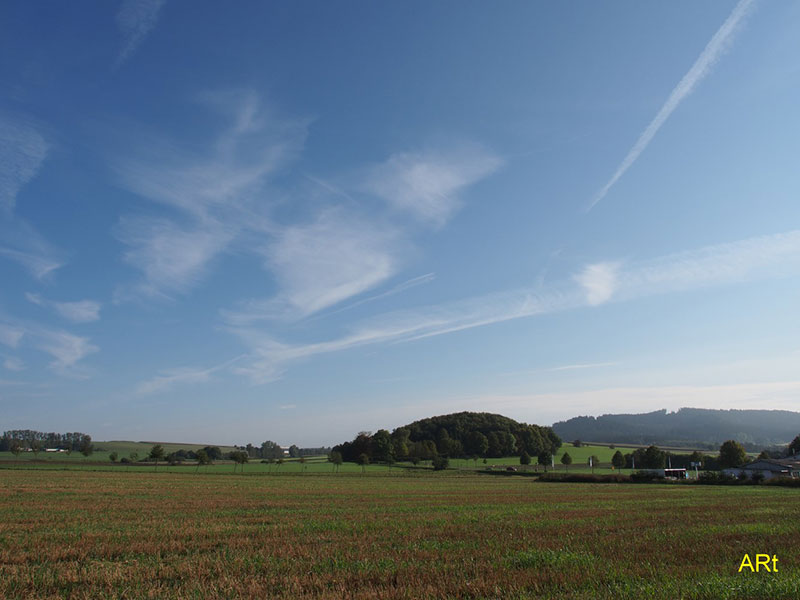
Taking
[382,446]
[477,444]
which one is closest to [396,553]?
[382,446]

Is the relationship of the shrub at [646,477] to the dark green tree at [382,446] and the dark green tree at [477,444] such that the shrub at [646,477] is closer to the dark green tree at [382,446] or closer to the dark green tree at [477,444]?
the dark green tree at [382,446]

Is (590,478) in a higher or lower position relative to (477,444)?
lower

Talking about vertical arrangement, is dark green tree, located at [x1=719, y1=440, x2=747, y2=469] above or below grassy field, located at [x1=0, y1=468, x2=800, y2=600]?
below

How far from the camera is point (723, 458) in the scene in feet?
418

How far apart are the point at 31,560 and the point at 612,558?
16.8 meters

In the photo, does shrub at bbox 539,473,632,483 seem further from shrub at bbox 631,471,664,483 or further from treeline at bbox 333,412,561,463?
treeline at bbox 333,412,561,463

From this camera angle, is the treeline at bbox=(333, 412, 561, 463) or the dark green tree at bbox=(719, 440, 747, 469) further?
the treeline at bbox=(333, 412, 561, 463)

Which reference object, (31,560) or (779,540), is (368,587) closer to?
(31,560)

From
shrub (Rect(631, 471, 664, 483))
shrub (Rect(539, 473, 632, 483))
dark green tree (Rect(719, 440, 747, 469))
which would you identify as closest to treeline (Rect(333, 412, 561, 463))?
dark green tree (Rect(719, 440, 747, 469))

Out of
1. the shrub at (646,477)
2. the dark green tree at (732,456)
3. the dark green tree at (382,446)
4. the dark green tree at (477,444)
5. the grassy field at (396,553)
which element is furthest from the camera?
the dark green tree at (477,444)

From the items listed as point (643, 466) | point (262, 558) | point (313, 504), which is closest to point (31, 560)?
point (262, 558)

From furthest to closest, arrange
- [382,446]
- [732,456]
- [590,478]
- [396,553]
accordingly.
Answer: [382,446] → [732,456] → [590,478] → [396,553]

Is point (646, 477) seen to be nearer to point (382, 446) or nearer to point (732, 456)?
point (732, 456)

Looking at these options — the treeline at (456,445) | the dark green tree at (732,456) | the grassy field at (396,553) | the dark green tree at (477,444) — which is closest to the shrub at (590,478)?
the grassy field at (396,553)
